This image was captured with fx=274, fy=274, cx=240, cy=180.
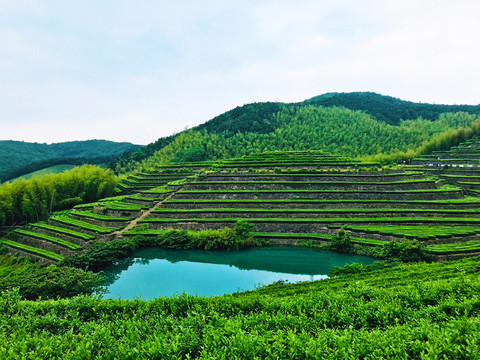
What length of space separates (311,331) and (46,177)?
43418 mm

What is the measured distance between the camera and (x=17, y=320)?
8.88 metres

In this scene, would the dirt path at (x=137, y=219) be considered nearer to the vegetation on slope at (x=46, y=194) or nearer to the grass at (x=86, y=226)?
the grass at (x=86, y=226)

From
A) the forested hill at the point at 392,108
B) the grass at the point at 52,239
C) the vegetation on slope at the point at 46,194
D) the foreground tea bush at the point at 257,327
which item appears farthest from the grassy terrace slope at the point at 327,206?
the forested hill at the point at 392,108

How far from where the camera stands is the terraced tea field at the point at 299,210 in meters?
25.3

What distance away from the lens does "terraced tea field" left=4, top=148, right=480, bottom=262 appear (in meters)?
25.3

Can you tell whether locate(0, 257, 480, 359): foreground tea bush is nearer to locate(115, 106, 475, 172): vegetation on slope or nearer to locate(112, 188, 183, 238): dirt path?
locate(112, 188, 183, 238): dirt path

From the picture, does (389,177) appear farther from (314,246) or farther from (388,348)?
(388,348)

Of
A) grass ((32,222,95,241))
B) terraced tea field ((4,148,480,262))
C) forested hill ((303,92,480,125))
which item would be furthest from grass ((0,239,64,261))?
forested hill ((303,92,480,125))

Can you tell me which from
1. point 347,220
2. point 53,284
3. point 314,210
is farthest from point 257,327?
point 314,210

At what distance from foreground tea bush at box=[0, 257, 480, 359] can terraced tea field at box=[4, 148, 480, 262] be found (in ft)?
48.0

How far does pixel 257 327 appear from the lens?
8.16 metres

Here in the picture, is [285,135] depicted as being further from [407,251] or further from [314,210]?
[407,251]

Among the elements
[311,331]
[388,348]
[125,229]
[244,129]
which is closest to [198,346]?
[311,331]

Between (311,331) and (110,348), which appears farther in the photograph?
(311,331)
